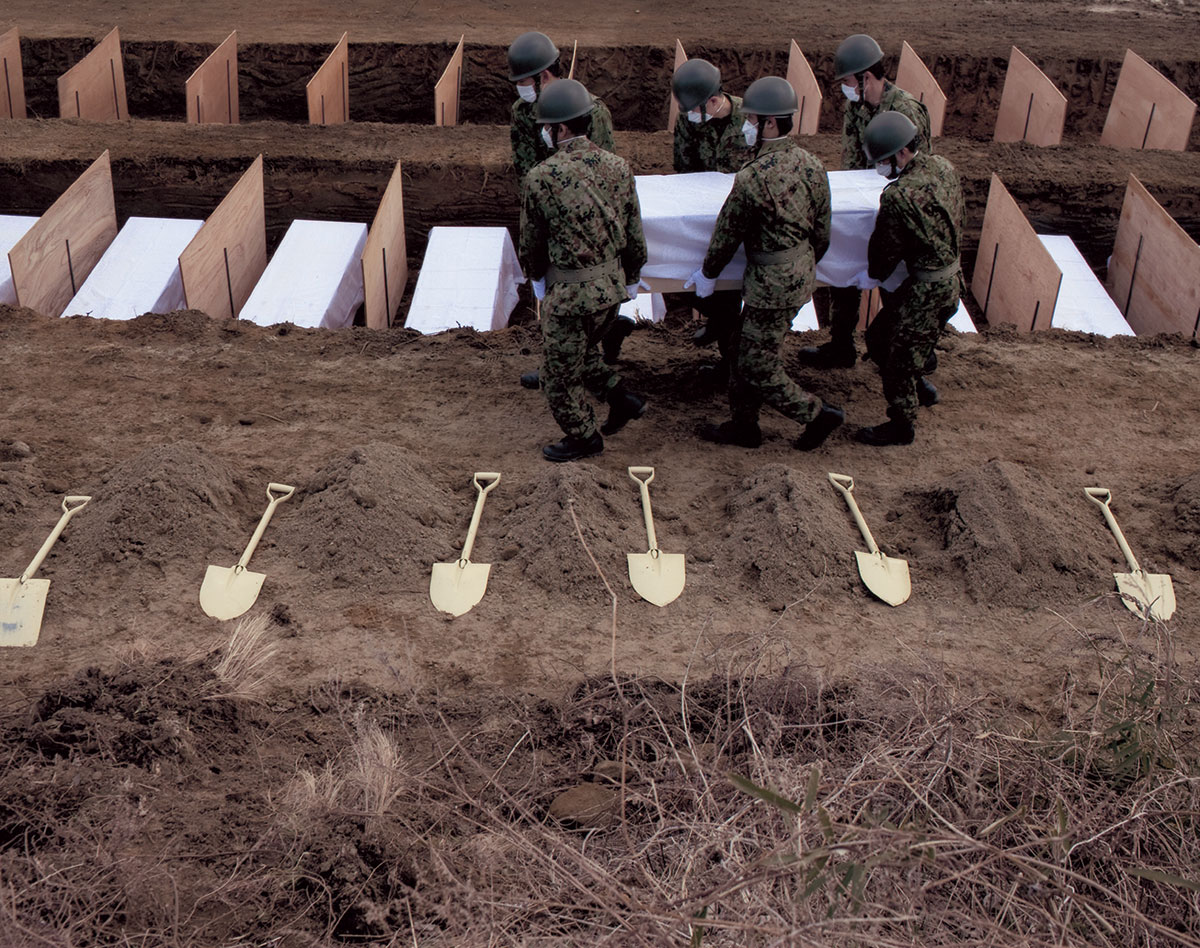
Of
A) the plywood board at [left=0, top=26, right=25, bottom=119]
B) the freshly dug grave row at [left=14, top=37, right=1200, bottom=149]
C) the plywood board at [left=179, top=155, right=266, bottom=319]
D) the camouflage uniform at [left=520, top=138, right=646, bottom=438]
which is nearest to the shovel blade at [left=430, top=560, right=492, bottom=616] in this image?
the camouflage uniform at [left=520, top=138, right=646, bottom=438]

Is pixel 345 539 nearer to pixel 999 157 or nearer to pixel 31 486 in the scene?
pixel 31 486

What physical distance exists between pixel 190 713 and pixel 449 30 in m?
10.1

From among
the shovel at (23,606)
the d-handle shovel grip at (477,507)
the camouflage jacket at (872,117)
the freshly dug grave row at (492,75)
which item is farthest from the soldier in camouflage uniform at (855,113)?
the freshly dug grave row at (492,75)

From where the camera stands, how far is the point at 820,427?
5.59 meters

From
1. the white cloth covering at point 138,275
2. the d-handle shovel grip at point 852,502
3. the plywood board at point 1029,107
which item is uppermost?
the plywood board at point 1029,107

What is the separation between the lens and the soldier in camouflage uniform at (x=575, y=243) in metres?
4.95

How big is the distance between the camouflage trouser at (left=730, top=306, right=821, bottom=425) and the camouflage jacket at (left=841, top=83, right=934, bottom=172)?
1204 millimetres

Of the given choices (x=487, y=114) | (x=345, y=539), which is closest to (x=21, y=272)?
(x=345, y=539)

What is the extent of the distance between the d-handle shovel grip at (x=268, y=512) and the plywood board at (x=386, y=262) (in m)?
2.13

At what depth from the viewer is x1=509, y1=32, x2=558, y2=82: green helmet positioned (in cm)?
578

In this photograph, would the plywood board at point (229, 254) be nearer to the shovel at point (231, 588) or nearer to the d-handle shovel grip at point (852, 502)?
the shovel at point (231, 588)

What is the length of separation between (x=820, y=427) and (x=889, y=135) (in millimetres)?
1469

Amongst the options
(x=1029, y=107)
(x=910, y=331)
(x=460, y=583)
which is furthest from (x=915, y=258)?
(x=1029, y=107)

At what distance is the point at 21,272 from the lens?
23.3ft
